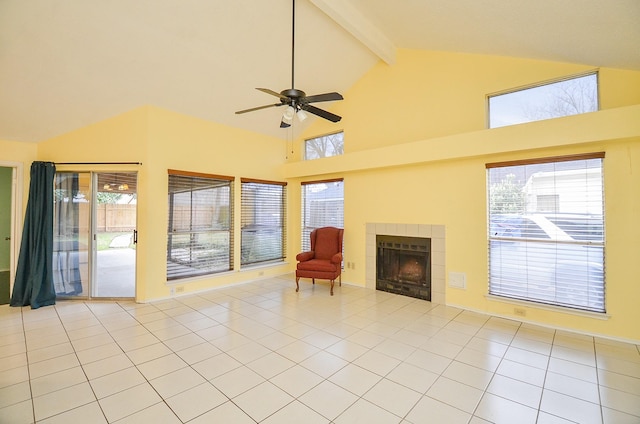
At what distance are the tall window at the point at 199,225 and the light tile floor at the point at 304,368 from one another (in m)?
1.04

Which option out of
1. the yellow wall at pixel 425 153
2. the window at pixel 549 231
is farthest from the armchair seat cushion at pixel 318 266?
the window at pixel 549 231

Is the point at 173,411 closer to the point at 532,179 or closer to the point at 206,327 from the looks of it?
the point at 206,327

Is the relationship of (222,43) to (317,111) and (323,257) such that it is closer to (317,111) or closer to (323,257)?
(317,111)

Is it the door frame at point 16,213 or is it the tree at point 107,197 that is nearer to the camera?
the door frame at point 16,213

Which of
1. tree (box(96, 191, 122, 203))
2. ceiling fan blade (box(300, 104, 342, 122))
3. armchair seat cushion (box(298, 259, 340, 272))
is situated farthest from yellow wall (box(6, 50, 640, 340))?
ceiling fan blade (box(300, 104, 342, 122))

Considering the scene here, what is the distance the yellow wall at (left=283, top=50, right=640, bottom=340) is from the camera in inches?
114

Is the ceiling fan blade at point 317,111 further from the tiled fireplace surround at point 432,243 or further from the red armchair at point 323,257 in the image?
the red armchair at point 323,257

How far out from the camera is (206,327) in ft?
10.8

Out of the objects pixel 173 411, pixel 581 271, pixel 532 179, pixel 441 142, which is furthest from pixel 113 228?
pixel 581 271

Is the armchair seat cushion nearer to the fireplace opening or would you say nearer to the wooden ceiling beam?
the fireplace opening

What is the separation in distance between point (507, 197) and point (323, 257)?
3110 millimetres

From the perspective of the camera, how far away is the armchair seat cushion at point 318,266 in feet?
15.4

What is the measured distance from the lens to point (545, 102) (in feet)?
11.1

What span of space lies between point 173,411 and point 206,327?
1.43 meters
